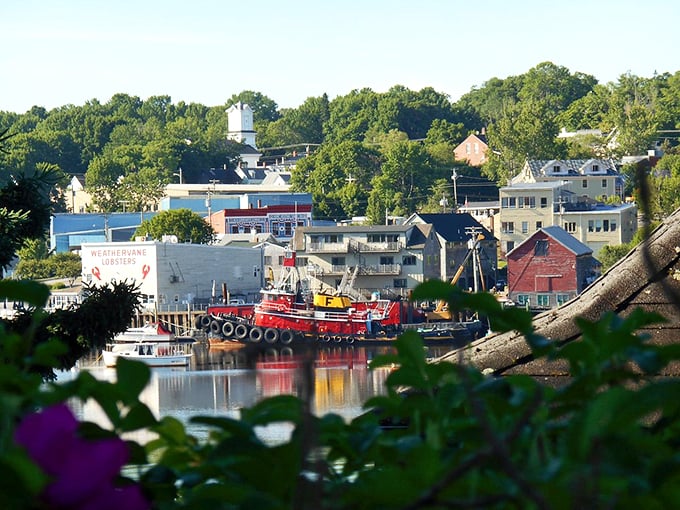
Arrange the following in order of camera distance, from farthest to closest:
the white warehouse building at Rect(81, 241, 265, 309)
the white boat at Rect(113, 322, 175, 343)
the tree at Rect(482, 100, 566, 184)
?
the tree at Rect(482, 100, 566, 184), the white warehouse building at Rect(81, 241, 265, 309), the white boat at Rect(113, 322, 175, 343)

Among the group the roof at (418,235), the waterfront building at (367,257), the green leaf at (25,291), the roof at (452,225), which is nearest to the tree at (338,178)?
the roof at (452,225)

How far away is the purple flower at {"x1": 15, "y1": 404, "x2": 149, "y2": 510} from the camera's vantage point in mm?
558

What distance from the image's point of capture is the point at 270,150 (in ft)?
300

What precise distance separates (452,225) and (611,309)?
138 feet

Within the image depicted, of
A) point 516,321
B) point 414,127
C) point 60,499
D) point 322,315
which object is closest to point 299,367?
point 60,499

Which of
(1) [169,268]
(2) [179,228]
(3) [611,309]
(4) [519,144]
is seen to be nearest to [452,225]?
(2) [179,228]

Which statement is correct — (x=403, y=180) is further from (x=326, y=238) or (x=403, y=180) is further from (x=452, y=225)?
(x=326, y=238)

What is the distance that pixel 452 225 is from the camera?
44094mm

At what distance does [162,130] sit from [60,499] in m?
89.9

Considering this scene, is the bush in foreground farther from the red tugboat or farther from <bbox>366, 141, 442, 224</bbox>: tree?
<bbox>366, 141, 442, 224</bbox>: tree

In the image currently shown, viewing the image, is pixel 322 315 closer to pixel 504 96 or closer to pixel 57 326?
pixel 57 326

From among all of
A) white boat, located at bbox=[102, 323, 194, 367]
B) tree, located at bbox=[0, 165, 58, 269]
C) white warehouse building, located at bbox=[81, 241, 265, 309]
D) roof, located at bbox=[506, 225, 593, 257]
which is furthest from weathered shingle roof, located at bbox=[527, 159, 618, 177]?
tree, located at bbox=[0, 165, 58, 269]

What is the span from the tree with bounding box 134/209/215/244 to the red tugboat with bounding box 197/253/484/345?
8.88 meters

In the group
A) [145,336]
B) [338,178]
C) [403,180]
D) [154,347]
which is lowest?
[154,347]
